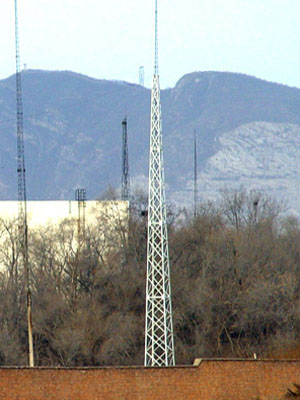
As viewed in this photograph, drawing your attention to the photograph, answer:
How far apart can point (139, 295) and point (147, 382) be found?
3388 centimetres

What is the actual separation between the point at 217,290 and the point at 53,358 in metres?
10.7

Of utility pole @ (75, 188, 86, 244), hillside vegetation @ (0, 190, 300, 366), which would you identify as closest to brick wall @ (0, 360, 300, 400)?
hillside vegetation @ (0, 190, 300, 366)

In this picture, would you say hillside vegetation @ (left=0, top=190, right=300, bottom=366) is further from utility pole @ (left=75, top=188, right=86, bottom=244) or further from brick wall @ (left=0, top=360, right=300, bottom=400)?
brick wall @ (left=0, top=360, right=300, bottom=400)

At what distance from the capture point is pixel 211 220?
8231 cm

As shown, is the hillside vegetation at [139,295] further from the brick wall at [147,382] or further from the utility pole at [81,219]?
the brick wall at [147,382]

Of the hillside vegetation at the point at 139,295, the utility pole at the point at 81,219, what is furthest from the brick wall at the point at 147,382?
the utility pole at the point at 81,219

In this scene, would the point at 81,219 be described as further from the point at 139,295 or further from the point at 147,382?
the point at 147,382

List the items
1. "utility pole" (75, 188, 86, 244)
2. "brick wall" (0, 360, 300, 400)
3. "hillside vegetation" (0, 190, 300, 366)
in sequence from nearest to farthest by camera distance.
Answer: "brick wall" (0, 360, 300, 400) < "hillside vegetation" (0, 190, 300, 366) < "utility pole" (75, 188, 86, 244)

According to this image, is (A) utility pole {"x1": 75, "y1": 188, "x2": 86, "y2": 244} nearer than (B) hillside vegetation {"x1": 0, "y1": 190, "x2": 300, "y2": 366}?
No

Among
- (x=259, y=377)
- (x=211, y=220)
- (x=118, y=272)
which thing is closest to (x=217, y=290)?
(x=118, y=272)

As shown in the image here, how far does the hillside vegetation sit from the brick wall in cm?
1643

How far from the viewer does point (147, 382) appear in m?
33.2

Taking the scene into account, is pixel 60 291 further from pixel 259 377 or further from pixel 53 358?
pixel 259 377

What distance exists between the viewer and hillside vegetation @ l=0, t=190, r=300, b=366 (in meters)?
60.0
